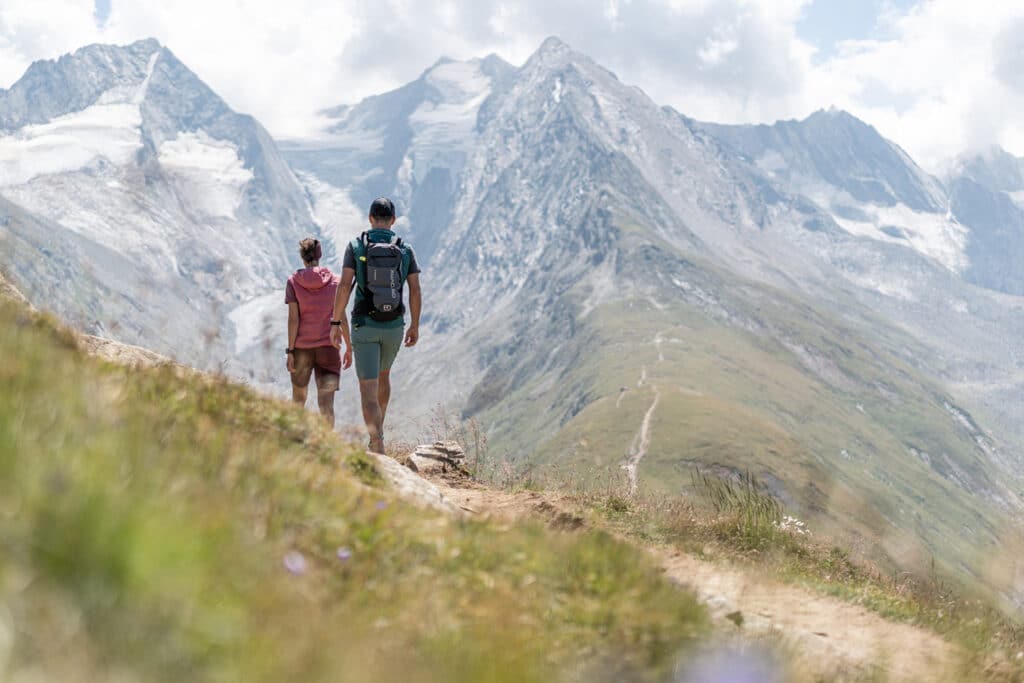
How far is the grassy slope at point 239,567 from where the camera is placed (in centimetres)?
221

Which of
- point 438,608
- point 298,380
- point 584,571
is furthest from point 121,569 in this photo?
point 298,380

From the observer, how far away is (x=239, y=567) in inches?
114

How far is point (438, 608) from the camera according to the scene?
400 centimetres

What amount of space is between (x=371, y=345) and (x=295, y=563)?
9418 millimetres

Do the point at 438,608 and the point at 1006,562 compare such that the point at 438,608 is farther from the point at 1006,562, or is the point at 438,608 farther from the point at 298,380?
the point at 298,380

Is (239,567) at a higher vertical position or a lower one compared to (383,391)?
higher

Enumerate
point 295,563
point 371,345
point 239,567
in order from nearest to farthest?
1. point 239,567
2. point 295,563
3. point 371,345

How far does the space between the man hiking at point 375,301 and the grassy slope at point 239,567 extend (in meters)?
5.91

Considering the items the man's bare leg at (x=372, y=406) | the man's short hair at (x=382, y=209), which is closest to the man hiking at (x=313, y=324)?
the man's bare leg at (x=372, y=406)

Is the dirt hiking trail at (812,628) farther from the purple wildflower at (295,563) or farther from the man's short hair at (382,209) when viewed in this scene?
the man's short hair at (382,209)

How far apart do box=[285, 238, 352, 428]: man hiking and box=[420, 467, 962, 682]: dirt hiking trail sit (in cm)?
641

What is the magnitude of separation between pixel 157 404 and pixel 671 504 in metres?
8.28

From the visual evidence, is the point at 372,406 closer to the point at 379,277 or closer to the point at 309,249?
the point at 379,277

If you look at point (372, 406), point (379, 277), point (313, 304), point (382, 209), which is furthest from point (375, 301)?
point (372, 406)
